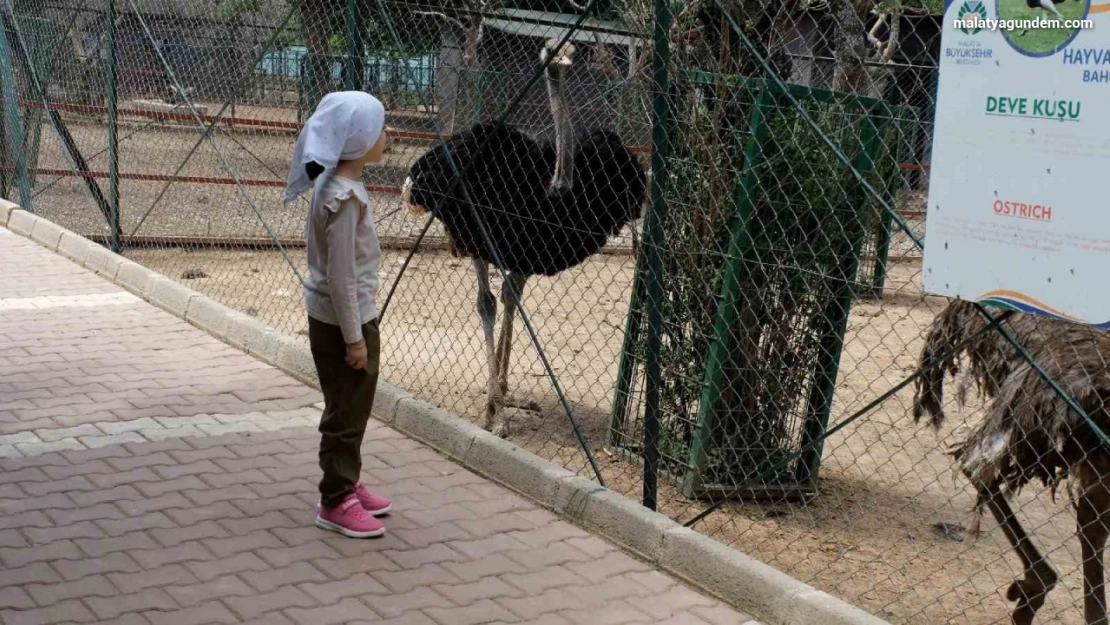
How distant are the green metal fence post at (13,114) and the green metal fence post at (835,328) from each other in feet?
27.6

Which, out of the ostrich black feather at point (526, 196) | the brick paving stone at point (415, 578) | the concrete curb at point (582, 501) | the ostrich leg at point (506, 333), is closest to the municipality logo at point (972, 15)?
the concrete curb at point (582, 501)

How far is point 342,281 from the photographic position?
14.6 ft

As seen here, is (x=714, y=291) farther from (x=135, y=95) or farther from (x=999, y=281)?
(x=135, y=95)

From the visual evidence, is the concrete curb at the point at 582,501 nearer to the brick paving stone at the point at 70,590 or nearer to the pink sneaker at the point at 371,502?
the pink sneaker at the point at 371,502

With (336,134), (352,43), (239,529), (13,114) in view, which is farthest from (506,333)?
(13,114)

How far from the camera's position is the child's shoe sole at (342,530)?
4.62 meters

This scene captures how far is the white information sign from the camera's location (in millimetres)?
3242

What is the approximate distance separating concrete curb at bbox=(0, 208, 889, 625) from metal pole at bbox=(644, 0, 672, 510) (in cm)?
22

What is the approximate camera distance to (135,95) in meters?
11.6

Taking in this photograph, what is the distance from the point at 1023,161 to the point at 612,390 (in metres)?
4.20

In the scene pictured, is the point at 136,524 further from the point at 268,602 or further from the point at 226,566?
the point at 268,602

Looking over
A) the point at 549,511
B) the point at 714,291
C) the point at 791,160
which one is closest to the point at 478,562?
the point at 549,511

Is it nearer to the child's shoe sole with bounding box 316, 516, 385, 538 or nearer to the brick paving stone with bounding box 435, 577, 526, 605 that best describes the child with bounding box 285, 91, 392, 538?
the child's shoe sole with bounding box 316, 516, 385, 538

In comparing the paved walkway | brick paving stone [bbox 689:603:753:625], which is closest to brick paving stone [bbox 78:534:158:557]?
the paved walkway
